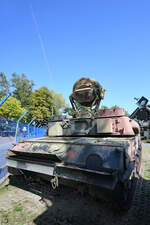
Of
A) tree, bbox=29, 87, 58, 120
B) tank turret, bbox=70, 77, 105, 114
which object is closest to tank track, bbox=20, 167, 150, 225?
tank turret, bbox=70, 77, 105, 114

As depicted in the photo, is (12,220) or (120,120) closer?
(12,220)

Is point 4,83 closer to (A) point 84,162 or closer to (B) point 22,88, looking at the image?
(B) point 22,88

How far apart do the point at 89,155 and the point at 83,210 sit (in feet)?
4.47

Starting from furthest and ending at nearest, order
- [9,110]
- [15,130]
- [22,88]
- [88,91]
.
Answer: [22,88] < [9,110] < [15,130] < [88,91]

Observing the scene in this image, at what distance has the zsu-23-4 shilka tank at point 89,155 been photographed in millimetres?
2643

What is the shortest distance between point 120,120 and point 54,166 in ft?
7.39

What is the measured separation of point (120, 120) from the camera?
165 inches

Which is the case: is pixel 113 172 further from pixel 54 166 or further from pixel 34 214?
pixel 34 214

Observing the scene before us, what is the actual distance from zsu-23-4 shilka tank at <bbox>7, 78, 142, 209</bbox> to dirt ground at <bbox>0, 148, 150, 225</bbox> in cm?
30

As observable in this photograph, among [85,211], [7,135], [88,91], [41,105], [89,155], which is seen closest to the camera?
[89,155]

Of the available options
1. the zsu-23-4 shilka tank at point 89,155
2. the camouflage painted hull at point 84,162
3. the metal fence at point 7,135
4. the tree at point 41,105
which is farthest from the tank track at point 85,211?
the tree at point 41,105

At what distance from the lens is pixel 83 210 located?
10.7ft

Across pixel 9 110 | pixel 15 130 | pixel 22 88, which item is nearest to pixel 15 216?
pixel 15 130

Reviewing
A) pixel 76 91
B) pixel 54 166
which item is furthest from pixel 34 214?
pixel 76 91
